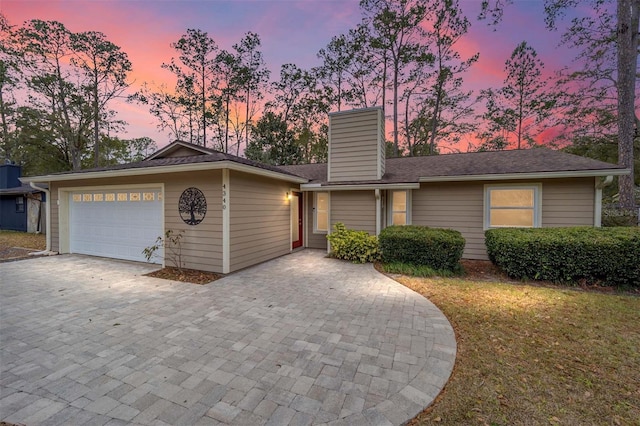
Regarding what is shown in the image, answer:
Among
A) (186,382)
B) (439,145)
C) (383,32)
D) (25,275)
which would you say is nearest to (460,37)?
(383,32)

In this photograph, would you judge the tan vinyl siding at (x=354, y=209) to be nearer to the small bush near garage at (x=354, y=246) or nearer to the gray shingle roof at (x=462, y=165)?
the small bush near garage at (x=354, y=246)

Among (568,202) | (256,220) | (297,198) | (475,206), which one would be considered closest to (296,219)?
(297,198)

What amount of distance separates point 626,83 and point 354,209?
1081 cm

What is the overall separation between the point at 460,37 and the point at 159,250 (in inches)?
683

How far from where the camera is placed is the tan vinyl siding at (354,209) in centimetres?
798

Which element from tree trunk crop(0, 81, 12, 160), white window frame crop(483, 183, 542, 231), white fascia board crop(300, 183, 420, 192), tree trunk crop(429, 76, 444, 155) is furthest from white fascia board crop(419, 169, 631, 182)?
tree trunk crop(0, 81, 12, 160)

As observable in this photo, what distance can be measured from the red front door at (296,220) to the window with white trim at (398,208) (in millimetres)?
3265

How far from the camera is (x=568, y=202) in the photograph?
6.86 m

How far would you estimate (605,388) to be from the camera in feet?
7.36

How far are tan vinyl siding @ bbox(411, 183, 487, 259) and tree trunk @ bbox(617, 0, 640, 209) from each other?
5907 mm

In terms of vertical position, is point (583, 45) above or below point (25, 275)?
above

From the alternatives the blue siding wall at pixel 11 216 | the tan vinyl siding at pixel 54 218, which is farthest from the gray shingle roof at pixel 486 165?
the blue siding wall at pixel 11 216

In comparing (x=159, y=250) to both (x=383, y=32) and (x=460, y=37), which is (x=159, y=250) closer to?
(x=383, y=32)

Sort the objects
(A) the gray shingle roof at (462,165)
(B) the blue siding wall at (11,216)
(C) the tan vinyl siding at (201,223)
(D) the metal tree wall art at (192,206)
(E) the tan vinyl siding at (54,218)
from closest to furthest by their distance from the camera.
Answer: (C) the tan vinyl siding at (201,223) → (D) the metal tree wall art at (192,206) → (A) the gray shingle roof at (462,165) → (E) the tan vinyl siding at (54,218) → (B) the blue siding wall at (11,216)
